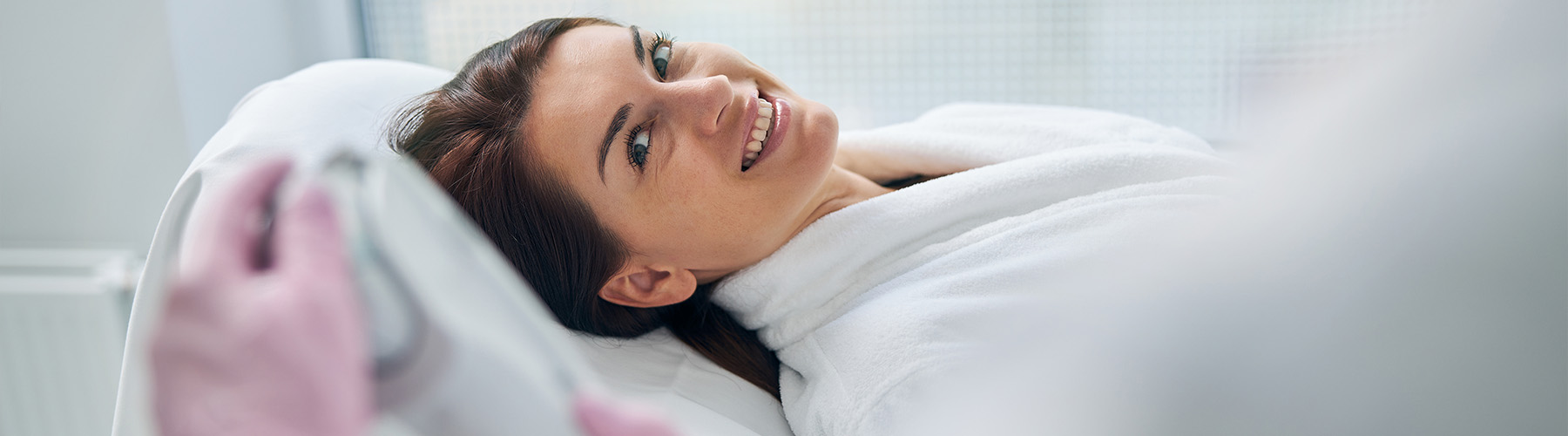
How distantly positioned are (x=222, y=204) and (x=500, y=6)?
1.28 metres

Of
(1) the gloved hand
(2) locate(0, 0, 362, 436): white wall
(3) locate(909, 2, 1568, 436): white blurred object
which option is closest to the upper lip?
(3) locate(909, 2, 1568, 436): white blurred object

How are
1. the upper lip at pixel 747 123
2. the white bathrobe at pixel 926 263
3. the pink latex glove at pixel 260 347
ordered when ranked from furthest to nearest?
1. the upper lip at pixel 747 123
2. the white bathrobe at pixel 926 263
3. the pink latex glove at pixel 260 347

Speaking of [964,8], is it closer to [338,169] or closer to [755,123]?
[755,123]

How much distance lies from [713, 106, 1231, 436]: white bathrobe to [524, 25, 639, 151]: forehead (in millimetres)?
222

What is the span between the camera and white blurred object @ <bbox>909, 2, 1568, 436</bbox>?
0.38 metres

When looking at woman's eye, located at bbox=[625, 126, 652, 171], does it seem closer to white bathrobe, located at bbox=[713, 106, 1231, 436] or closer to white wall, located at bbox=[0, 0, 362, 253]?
white bathrobe, located at bbox=[713, 106, 1231, 436]

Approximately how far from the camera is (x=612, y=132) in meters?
0.72

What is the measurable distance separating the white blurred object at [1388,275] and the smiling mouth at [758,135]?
43 centimetres

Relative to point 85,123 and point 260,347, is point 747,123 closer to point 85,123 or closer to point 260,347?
point 260,347

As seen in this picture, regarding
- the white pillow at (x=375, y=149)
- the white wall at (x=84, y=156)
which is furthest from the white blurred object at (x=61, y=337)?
the white pillow at (x=375, y=149)

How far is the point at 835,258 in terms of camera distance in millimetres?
807

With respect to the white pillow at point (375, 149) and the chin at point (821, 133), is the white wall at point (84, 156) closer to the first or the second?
the white pillow at point (375, 149)

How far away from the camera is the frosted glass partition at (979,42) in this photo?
1439mm

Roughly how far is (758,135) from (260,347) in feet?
2.00
